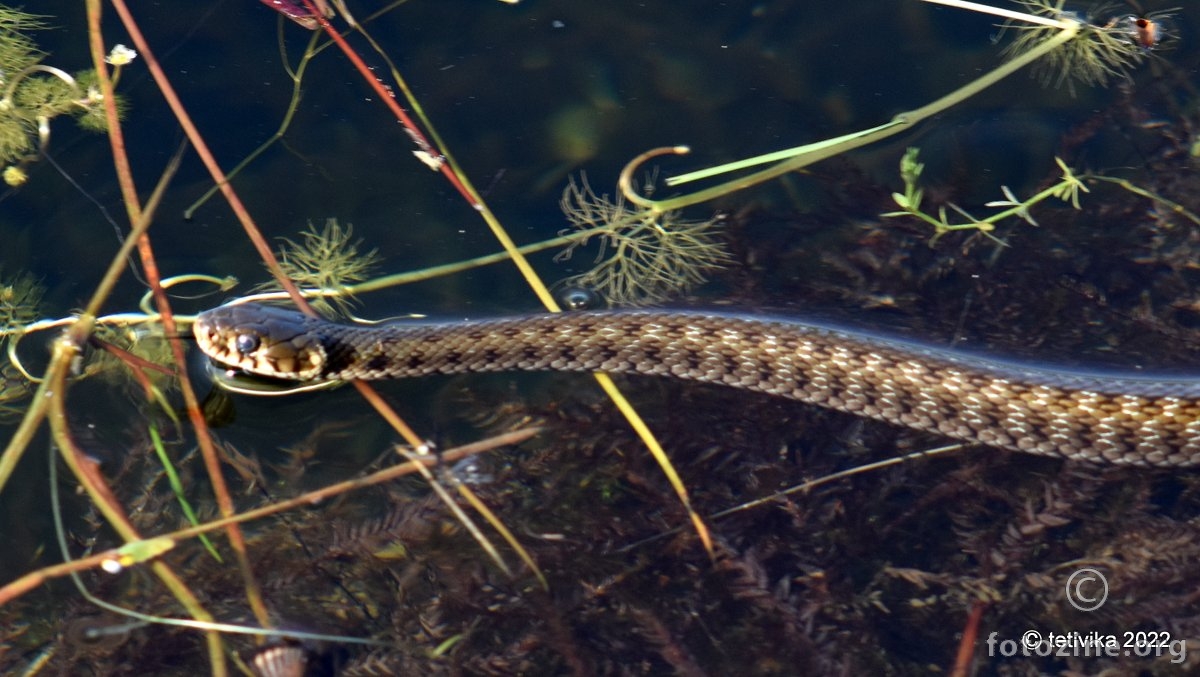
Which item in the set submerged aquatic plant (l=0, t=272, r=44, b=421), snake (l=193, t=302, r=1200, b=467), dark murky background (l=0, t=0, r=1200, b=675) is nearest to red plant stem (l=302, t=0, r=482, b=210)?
dark murky background (l=0, t=0, r=1200, b=675)

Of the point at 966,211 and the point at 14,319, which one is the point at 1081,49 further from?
the point at 14,319

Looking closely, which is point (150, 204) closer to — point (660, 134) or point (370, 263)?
point (370, 263)

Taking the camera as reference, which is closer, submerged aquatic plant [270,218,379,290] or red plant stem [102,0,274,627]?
red plant stem [102,0,274,627]

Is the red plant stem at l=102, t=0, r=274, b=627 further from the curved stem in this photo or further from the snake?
the curved stem

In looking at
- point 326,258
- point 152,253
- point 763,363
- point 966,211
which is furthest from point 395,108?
point 966,211

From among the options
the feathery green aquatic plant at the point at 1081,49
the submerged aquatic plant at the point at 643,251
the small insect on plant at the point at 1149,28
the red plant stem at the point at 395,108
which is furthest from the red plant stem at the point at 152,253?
the small insect on plant at the point at 1149,28

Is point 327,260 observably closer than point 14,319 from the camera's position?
No
